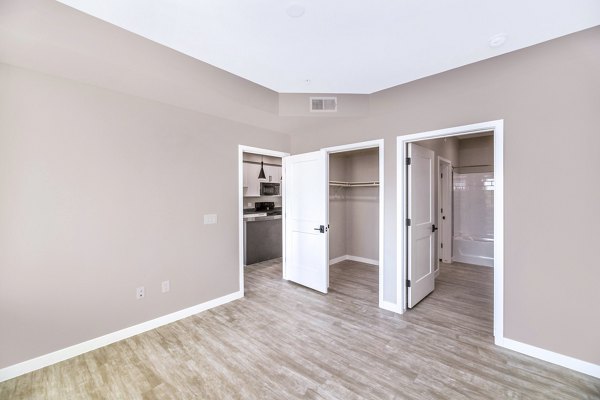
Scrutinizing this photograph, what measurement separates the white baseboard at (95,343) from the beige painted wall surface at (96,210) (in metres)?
0.05

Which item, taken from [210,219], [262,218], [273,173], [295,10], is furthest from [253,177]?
[295,10]

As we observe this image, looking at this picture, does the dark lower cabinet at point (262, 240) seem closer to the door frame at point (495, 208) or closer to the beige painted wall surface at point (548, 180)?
the door frame at point (495, 208)

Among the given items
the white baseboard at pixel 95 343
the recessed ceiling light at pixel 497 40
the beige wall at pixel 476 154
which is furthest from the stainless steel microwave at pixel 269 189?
the recessed ceiling light at pixel 497 40

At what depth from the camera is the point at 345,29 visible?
6.60 ft

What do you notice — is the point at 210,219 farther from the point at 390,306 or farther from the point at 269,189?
the point at 269,189

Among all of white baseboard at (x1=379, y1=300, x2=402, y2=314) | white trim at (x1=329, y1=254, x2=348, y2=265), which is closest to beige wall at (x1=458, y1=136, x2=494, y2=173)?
white trim at (x1=329, y1=254, x2=348, y2=265)

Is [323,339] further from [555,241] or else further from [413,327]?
[555,241]

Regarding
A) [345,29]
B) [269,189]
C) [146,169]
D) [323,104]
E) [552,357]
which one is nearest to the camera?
[345,29]

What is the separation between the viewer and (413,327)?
2748 millimetres

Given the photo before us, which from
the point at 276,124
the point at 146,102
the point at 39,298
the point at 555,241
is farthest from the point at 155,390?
the point at 555,241

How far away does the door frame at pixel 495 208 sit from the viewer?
7.86 feet

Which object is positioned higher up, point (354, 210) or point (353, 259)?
point (354, 210)

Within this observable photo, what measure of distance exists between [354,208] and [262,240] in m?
2.22

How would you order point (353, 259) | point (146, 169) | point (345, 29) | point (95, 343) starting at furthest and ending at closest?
point (353, 259) → point (146, 169) → point (95, 343) → point (345, 29)
